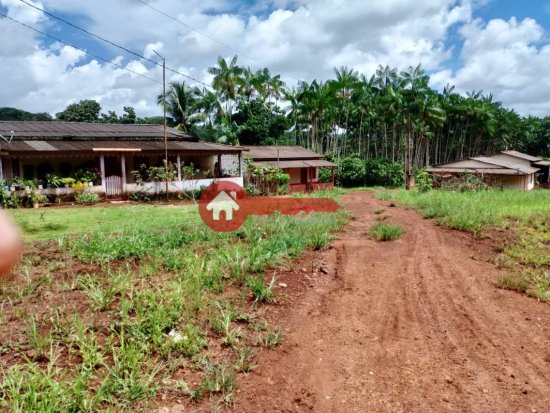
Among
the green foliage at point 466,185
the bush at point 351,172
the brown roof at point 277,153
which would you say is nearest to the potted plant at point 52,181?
the brown roof at point 277,153

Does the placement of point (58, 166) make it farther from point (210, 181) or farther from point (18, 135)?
point (210, 181)

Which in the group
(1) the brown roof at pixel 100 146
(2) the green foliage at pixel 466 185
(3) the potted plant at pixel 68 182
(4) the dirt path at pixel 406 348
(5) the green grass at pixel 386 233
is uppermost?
(1) the brown roof at pixel 100 146

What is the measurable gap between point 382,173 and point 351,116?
10.0 meters

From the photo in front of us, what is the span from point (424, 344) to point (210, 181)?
18673mm

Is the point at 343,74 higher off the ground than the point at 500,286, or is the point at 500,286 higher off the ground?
the point at 343,74

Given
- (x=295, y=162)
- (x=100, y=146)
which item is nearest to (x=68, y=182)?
(x=100, y=146)

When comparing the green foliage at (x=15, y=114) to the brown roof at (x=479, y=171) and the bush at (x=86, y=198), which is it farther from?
the brown roof at (x=479, y=171)

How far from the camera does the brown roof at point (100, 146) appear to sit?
17.5 metres

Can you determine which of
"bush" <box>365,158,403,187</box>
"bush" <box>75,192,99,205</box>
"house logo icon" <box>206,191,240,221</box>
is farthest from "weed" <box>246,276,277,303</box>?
"bush" <box>365,158,403,187</box>

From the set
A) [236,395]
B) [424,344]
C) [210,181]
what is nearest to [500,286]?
[424,344]

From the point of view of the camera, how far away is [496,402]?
13.1 feet

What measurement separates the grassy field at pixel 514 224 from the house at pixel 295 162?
12960 millimetres

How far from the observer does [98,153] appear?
1922 cm

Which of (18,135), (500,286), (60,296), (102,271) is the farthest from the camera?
(18,135)
